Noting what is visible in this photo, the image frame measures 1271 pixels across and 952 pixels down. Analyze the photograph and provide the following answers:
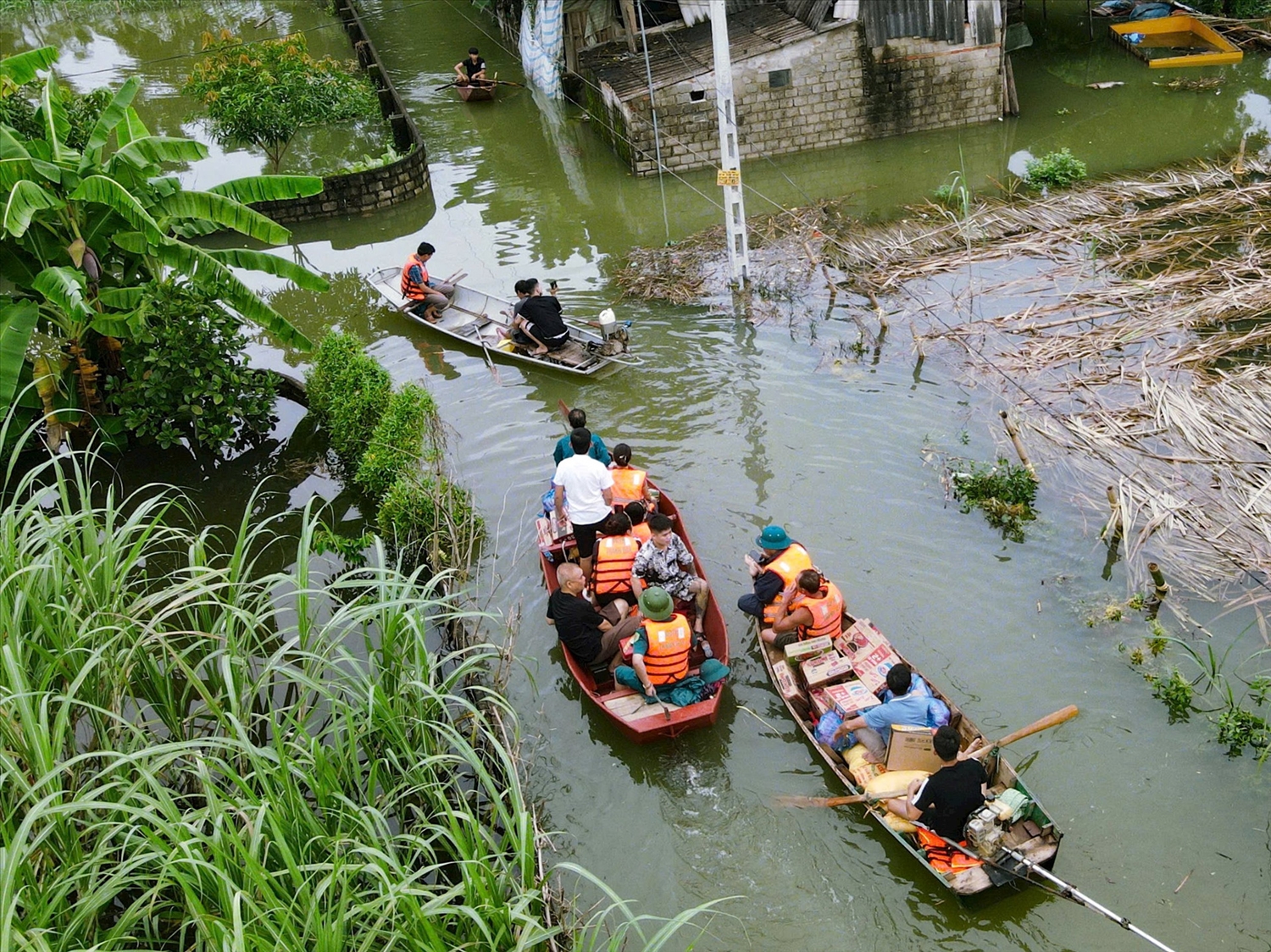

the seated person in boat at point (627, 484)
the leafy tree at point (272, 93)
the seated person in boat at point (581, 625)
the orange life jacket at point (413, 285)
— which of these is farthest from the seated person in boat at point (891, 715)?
the leafy tree at point (272, 93)

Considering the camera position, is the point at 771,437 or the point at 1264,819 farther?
the point at 771,437

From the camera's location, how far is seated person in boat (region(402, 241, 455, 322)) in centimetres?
1471

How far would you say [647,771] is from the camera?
26.0ft

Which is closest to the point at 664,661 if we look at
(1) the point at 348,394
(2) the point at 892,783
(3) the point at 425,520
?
(2) the point at 892,783

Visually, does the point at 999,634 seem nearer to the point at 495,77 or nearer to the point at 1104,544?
the point at 1104,544

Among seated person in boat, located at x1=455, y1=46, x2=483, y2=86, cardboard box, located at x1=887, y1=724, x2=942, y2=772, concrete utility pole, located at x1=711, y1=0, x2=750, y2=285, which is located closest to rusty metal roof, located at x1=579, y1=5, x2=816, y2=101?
seated person in boat, located at x1=455, y1=46, x2=483, y2=86

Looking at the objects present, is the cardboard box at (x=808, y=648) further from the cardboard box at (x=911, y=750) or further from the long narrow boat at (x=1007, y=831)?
the cardboard box at (x=911, y=750)

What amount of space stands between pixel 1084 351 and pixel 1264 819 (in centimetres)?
636

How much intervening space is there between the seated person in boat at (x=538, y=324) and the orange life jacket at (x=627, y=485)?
12.1 feet

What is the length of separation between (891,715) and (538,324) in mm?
7635

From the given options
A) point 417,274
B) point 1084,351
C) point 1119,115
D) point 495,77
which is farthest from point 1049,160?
point 495,77

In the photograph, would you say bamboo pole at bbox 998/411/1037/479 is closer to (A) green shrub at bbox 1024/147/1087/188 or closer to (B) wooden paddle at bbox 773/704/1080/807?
(B) wooden paddle at bbox 773/704/1080/807

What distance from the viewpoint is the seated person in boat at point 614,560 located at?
880 centimetres

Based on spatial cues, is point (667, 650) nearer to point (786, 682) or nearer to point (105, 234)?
point (786, 682)
